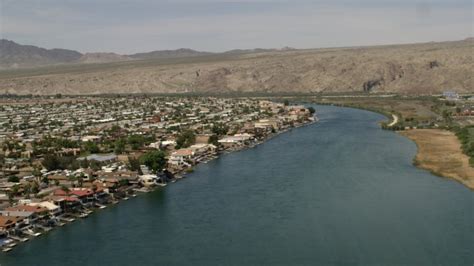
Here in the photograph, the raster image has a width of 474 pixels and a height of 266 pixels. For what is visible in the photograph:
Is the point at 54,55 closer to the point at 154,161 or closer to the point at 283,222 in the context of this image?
the point at 154,161

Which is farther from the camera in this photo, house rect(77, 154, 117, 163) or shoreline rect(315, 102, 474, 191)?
house rect(77, 154, 117, 163)

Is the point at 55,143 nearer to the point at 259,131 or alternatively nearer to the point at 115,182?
the point at 115,182

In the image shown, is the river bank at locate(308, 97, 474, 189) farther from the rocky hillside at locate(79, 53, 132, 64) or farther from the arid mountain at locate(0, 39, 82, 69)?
the arid mountain at locate(0, 39, 82, 69)

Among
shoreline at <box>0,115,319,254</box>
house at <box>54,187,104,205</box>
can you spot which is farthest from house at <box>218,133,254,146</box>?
house at <box>54,187,104,205</box>

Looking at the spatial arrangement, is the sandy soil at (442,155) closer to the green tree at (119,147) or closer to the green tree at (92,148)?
the green tree at (119,147)

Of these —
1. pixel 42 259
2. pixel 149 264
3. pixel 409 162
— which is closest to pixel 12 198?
pixel 42 259
